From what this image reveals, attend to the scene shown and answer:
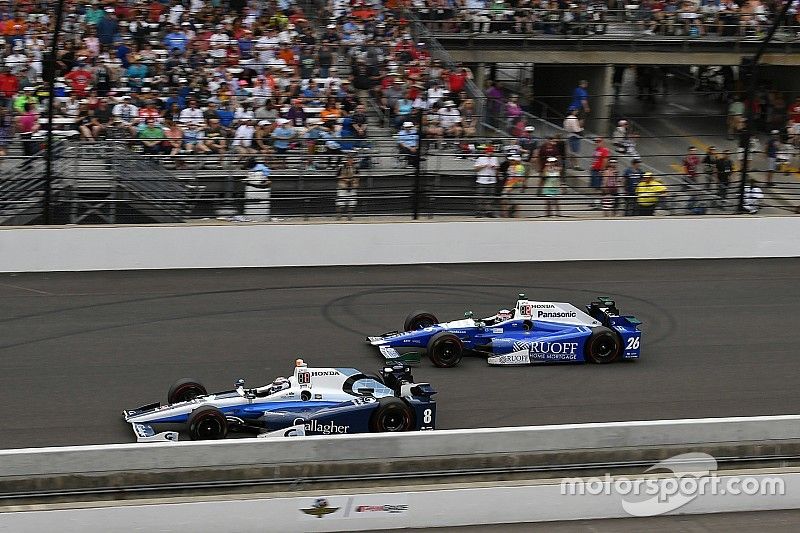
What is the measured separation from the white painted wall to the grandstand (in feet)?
24.0

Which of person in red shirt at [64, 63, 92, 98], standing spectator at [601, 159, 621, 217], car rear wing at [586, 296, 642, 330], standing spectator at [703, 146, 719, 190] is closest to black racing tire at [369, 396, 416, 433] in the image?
car rear wing at [586, 296, 642, 330]

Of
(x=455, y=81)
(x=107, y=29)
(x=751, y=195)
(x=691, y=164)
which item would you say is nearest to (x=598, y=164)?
(x=691, y=164)

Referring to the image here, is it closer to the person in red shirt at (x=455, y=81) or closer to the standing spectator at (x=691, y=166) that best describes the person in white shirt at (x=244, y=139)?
the person in red shirt at (x=455, y=81)

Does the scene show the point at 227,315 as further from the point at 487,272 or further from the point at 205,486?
the point at 205,486

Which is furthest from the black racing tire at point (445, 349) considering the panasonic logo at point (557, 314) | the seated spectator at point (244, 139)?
the seated spectator at point (244, 139)

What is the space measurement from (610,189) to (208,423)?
838 cm

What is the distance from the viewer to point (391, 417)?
9406 millimetres

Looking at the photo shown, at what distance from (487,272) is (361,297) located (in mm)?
1944

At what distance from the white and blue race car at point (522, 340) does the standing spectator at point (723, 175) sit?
560 cm

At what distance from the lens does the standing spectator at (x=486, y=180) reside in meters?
15.9

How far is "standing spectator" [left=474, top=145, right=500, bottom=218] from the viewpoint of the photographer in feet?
52.1

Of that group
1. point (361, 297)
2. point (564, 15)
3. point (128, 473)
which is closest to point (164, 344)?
point (361, 297)

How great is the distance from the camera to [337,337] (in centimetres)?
1216

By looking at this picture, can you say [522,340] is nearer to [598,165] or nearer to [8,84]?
[598,165]
